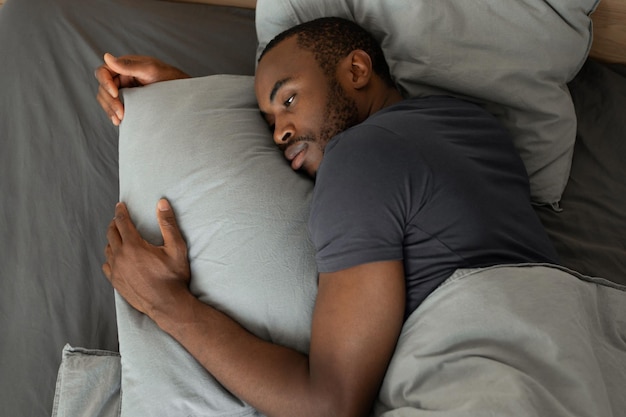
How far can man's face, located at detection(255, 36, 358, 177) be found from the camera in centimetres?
115

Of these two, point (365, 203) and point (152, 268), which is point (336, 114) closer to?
point (365, 203)

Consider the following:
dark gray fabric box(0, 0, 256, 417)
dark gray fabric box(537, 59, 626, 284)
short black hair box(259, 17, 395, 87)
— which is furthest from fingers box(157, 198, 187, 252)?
dark gray fabric box(537, 59, 626, 284)

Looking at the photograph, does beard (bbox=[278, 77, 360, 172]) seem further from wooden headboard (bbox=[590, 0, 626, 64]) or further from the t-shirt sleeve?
wooden headboard (bbox=[590, 0, 626, 64])

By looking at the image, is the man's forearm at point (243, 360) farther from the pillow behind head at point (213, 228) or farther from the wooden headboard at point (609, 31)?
the wooden headboard at point (609, 31)

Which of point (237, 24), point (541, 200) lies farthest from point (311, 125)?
point (237, 24)

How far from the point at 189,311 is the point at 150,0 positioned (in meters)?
1.02

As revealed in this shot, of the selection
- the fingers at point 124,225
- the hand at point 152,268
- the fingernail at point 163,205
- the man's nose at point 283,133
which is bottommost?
the hand at point 152,268

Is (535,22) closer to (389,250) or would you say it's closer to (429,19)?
(429,19)

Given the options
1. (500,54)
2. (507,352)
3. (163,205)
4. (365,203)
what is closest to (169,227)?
(163,205)

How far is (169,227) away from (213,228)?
8 cm

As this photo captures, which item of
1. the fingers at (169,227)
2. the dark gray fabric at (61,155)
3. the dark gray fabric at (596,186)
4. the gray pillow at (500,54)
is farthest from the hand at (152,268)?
the dark gray fabric at (596,186)

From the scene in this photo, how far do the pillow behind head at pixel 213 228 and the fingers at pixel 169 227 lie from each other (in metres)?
0.01

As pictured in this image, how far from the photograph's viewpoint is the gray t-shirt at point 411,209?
0.94 metres

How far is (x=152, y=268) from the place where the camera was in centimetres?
107
